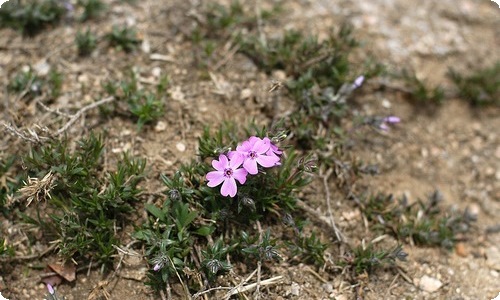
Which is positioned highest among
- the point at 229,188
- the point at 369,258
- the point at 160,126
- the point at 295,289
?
the point at 229,188

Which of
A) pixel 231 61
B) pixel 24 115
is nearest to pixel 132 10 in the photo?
pixel 231 61

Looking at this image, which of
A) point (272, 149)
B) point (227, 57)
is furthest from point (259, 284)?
point (227, 57)

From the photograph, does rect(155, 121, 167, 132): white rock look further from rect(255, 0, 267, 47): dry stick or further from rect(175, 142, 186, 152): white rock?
rect(255, 0, 267, 47): dry stick

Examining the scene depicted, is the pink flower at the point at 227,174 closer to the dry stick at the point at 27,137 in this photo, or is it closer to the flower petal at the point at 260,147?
the flower petal at the point at 260,147

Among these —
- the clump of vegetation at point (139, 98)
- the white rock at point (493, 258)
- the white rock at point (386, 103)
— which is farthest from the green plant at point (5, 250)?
the white rock at point (493, 258)

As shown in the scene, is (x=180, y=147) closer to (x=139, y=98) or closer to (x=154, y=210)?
(x=139, y=98)
